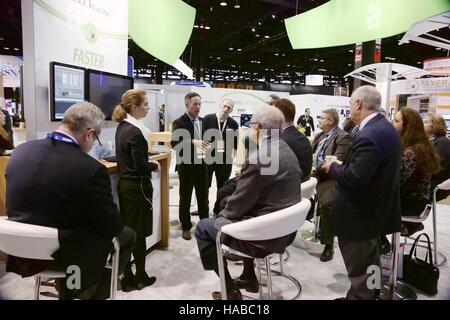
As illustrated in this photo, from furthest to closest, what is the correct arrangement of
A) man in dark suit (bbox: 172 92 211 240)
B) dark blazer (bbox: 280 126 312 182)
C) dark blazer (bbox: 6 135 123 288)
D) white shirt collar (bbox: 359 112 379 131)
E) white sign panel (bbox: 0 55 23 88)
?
1. white sign panel (bbox: 0 55 23 88)
2. man in dark suit (bbox: 172 92 211 240)
3. dark blazer (bbox: 280 126 312 182)
4. white shirt collar (bbox: 359 112 379 131)
5. dark blazer (bbox: 6 135 123 288)

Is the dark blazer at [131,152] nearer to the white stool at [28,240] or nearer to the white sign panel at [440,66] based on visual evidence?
the white stool at [28,240]

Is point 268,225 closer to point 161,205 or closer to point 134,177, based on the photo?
point 134,177

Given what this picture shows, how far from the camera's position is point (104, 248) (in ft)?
5.76

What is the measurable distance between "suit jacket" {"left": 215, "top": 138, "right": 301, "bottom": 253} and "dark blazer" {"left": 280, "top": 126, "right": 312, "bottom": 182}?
84 cm

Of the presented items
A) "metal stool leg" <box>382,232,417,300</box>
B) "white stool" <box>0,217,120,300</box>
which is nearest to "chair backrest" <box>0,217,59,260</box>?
"white stool" <box>0,217,120,300</box>

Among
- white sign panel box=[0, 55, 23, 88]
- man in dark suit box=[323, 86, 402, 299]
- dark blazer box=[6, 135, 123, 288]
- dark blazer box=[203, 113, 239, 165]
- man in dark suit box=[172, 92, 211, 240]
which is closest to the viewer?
dark blazer box=[6, 135, 123, 288]

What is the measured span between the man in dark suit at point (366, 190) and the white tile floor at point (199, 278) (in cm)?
62

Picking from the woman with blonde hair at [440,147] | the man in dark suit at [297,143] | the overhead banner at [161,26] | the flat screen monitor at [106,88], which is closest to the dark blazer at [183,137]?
the flat screen monitor at [106,88]

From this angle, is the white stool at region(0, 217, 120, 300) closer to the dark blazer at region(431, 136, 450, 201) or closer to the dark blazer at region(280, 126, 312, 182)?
the dark blazer at region(280, 126, 312, 182)

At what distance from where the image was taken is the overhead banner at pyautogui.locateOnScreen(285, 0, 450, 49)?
345 cm

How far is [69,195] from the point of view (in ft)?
5.24

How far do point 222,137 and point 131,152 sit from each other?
6.18 feet

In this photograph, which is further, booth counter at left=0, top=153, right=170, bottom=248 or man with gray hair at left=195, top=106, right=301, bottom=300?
booth counter at left=0, top=153, right=170, bottom=248
